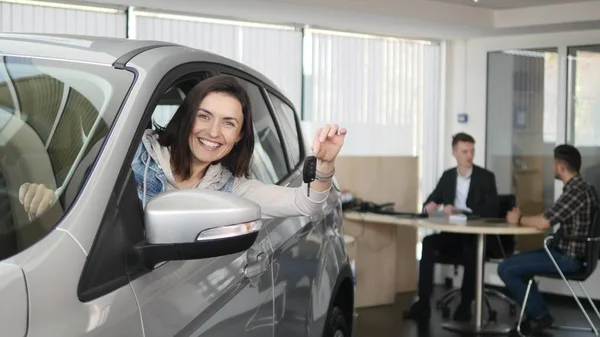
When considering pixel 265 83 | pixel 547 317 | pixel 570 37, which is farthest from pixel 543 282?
pixel 265 83

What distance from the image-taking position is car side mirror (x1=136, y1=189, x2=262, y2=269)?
1.68 meters

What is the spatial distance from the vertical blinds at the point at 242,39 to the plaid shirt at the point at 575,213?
7.99 ft

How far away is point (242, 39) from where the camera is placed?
8.05 meters

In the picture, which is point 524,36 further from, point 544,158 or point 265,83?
point 265,83

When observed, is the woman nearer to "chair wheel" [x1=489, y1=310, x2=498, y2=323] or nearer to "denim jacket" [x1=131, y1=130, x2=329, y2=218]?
"denim jacket" [x1=131, y1=130, x2=329, y2=218]

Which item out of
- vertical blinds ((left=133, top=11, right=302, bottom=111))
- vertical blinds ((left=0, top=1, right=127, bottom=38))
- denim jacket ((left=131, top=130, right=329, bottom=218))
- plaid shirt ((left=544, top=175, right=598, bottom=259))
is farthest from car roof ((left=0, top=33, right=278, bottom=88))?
vertical blinds ((left=133, top=11, right=302, bottom=111))

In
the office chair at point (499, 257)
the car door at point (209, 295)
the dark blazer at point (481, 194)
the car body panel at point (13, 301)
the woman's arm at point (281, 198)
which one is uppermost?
the woman's arm at point (281, 198)

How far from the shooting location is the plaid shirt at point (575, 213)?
6508 millimetres

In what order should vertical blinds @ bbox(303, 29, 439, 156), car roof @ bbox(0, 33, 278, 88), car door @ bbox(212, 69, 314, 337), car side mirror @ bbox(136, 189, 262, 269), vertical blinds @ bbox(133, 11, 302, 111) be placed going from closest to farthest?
car side mirror @ bbox(136, 189, 262, 269) → car roof @ bbox(0, 33, 278, 88) → car door @ bbox(212, 69, 314, 337) → vertical blinds @ bbox(133, 11, 302, 111) → vertical blinds @ bbox(303, 29, 439, 156)

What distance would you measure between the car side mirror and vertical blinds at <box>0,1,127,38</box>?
497 cm

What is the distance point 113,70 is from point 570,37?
751cm

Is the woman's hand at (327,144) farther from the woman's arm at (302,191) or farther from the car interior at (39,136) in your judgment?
the car interior at (39,136)

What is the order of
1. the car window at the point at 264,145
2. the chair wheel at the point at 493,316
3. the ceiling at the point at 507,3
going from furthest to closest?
1. the ceiling at the point at 507,3
2. the chair wheel at the point at 493,316
3. the car window at the point at 264,145

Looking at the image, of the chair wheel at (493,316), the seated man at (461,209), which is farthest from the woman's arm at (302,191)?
the chair wheel at (493,316)
